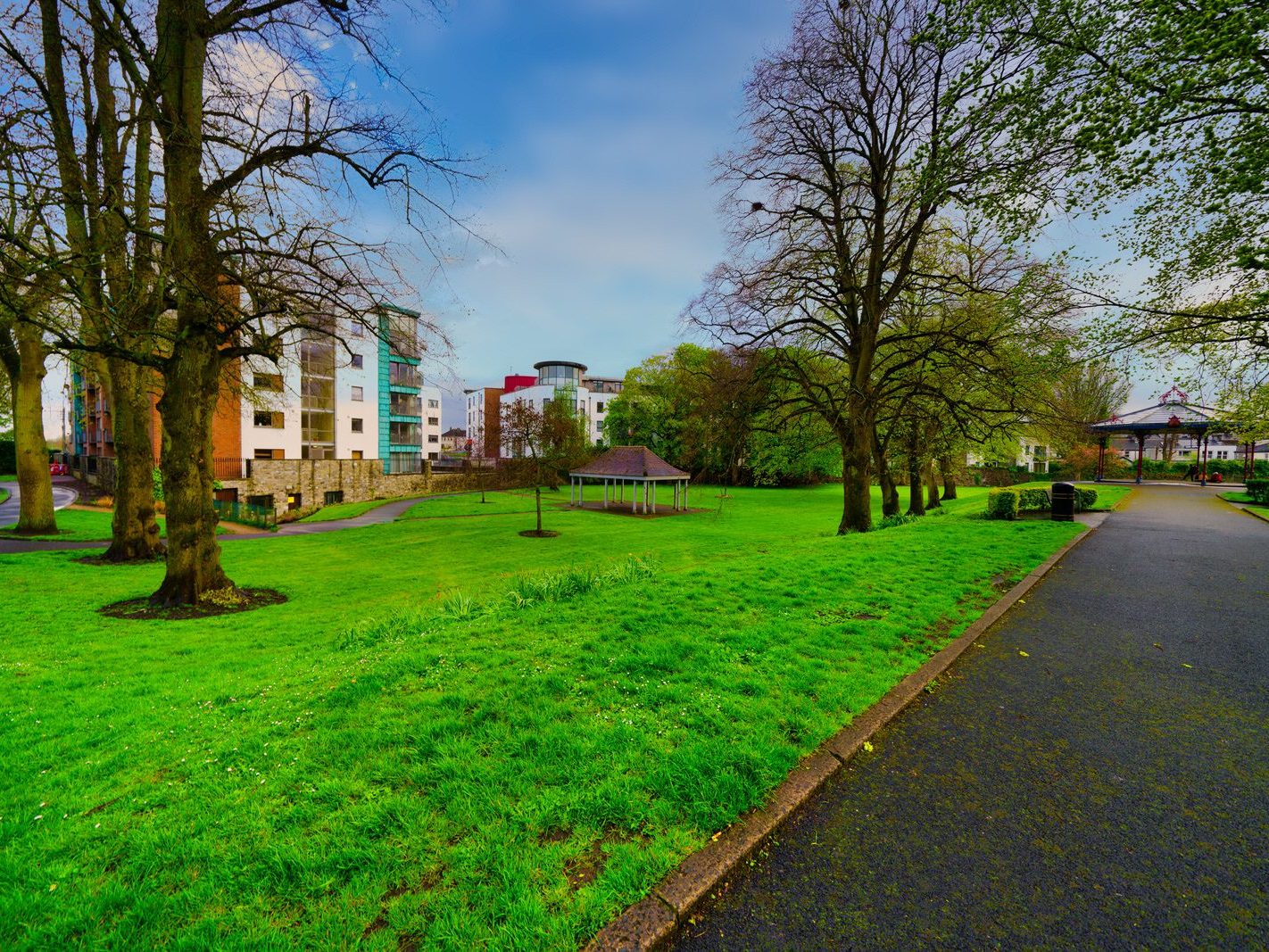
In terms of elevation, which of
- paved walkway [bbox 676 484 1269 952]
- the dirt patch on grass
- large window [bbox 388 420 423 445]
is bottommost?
paved walkway [bbox 676 484 1269 952]

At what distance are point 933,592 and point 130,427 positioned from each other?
1708cm

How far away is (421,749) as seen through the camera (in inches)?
132

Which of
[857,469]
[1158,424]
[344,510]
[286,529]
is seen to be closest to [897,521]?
[857,469]

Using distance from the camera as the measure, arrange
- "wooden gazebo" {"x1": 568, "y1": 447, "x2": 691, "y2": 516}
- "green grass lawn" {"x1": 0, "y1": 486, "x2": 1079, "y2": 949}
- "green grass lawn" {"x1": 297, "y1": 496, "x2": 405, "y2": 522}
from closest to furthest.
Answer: "green grass lawn" {"x1": 0, "y1": 486, "x2": 1079, "y2": 949}, "green grass lawn" {"x1": 297, "y1": 496, "x2": 405, "y2": 522}, "wooden gazebo" {"x1": 568, "y1": 447, "x2": 691, "y2": 516}

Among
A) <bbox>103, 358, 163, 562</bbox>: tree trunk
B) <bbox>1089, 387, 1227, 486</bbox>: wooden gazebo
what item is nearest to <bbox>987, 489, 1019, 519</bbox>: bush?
<bbox>103, 358, 163, 562</bbox>: tree trunk

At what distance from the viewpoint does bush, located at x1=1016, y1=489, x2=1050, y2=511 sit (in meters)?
18.8

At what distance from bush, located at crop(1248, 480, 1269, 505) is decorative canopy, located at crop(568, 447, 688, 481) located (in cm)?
2663

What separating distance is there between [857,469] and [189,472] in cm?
1598

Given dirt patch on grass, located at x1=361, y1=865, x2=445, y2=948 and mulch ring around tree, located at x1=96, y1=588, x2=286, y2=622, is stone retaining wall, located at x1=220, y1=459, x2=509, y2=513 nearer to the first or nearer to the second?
mulch ring around tree, located at x1=96, y1=588, x2=286, y2=622

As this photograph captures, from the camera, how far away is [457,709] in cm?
389

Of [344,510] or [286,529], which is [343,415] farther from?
[286,529]

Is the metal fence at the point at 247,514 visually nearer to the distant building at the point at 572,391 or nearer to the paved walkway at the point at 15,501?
the paved walkway at the point at 15,501

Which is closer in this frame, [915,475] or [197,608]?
[197,608]

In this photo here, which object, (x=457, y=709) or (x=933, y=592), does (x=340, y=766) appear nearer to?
(x=457, y=709)
